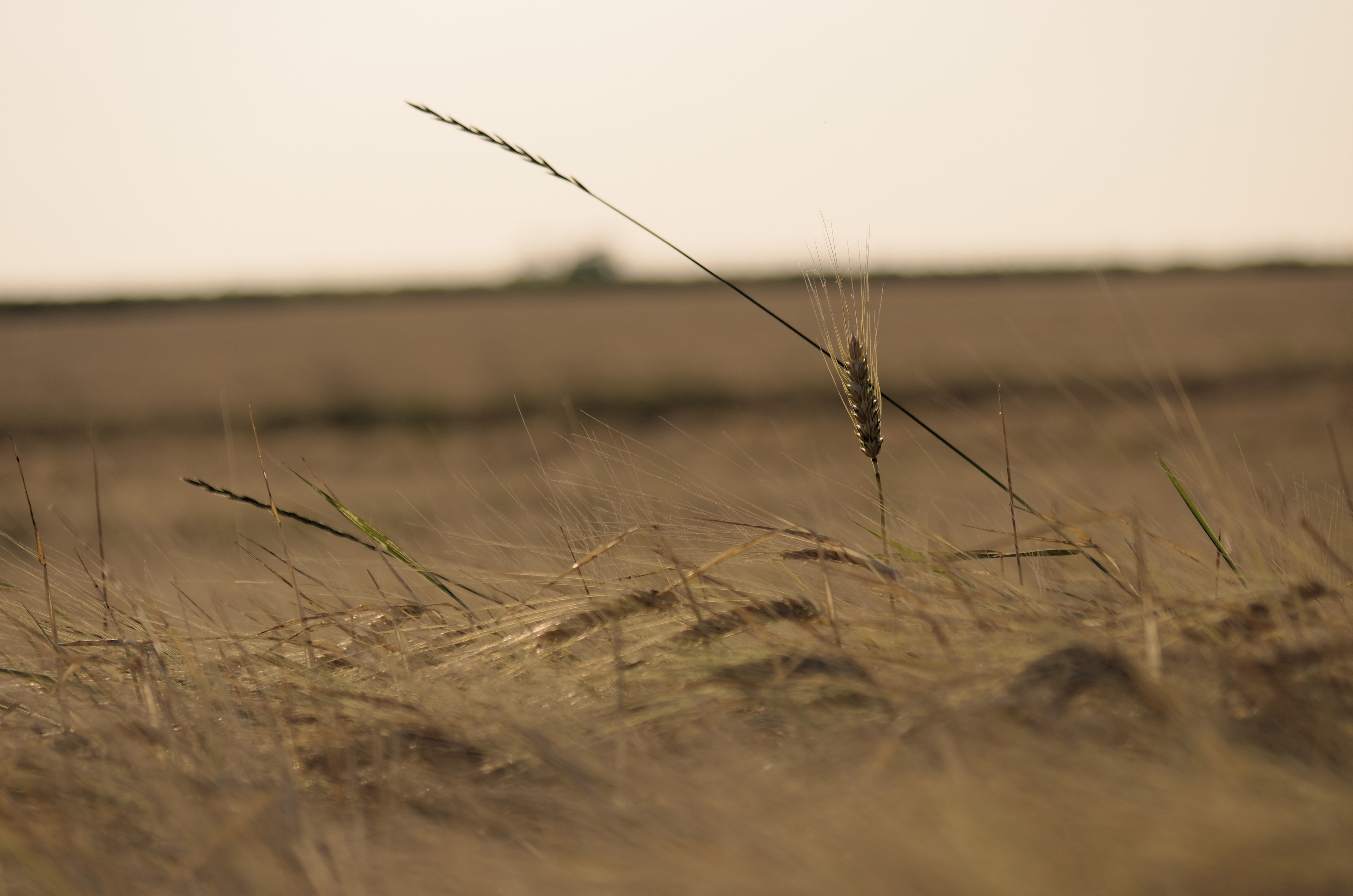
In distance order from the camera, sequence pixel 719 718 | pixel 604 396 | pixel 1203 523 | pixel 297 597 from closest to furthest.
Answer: pixel 719 718 → pixel 1203 523 → pixel 297 597 → pixel 604 396

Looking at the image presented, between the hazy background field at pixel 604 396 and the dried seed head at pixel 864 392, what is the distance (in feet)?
11.1

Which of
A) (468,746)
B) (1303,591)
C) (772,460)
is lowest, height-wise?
(772,460)

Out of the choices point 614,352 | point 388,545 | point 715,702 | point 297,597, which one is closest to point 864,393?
point 715,702

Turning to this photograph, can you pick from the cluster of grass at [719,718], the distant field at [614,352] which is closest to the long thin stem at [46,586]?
the cluster of grass at [719,718]

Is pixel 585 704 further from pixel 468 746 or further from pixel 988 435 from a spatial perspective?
pixel 988 435

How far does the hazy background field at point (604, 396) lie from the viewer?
12.6m

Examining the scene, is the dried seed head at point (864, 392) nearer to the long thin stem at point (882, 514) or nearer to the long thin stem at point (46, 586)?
the long thin stem at point (882, 514)

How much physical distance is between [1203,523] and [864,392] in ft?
1.91

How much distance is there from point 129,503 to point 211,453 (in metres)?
5.09

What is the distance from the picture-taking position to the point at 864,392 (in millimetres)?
1557

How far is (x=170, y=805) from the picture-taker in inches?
36.9

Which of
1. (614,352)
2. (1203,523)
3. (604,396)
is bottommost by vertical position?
(604,396)

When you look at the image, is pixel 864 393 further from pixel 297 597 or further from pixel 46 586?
pixel 46 586

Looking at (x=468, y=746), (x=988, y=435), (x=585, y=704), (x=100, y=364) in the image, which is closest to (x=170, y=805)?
(x=468, y=746)
